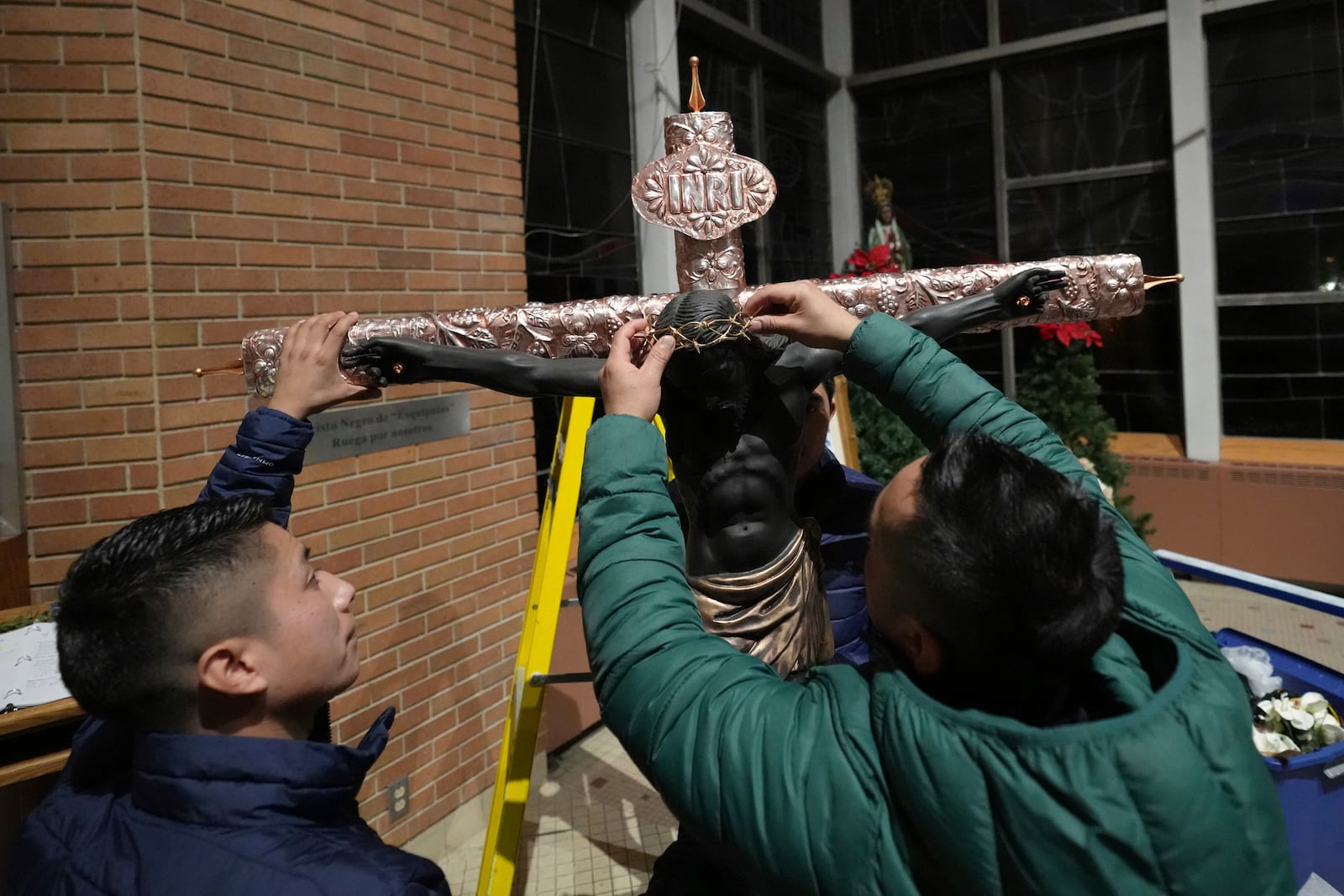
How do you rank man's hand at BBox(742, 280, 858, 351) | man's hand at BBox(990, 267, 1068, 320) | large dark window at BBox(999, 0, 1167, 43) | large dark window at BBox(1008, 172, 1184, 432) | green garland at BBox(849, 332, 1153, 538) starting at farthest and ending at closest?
large dark window at BBox(1008, 172, 1184, 432)
large dark window at BBox(999, 0, 1167, 43)
green garland at BBox(849, 332, 1153, 538)
man's hand at BBox(990, 267, 1068, 320)
man's hand at BBox(742, 280, 858, 351)

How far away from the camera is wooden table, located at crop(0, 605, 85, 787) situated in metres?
1.92

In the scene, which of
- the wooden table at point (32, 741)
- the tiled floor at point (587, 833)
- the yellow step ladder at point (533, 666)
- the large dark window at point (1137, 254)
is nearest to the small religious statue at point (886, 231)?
the large dark window at point (1137, 254)

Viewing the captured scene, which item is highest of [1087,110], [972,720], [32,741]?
[1087,110]

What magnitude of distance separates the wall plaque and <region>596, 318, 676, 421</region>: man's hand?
1.96 metres

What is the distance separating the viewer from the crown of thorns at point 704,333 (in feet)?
5.16

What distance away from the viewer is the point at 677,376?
1.76 m

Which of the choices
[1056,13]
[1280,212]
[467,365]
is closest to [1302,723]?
[467,365]

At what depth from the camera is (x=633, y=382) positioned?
50.1 inches

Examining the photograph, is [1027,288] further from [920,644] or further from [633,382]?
[920,644]

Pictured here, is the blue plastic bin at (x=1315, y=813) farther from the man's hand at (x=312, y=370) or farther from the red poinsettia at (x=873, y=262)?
the red poinsettia at (x=873, y=262)

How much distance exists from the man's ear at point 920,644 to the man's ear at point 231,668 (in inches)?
31.8

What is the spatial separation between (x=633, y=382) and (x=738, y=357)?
54 cm

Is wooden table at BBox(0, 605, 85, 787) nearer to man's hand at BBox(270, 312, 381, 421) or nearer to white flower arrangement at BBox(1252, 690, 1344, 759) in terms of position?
man's hand at BBox(270, 312, 381, 421)

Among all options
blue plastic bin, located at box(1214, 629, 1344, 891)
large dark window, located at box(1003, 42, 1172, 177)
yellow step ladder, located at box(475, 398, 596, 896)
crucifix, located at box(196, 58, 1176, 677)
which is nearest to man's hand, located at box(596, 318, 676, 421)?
crucifix, located at box(196, 58, 1176, 677)
